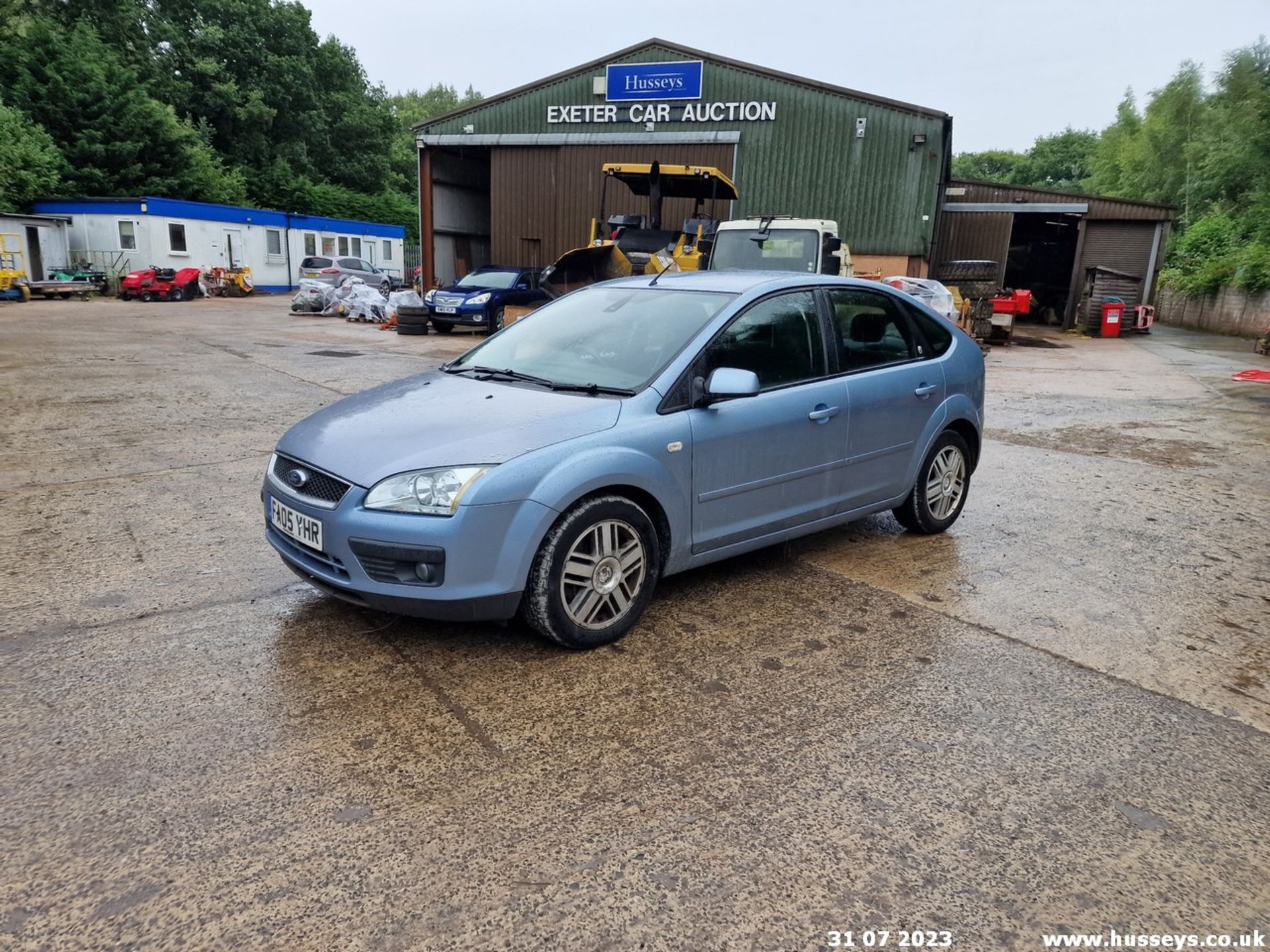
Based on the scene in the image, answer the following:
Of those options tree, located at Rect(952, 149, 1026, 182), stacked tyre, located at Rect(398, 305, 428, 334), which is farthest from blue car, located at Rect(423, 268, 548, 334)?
tree, located at Rect(952, 149, 1026, 182)

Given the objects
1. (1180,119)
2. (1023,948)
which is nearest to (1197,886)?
(1023,948)

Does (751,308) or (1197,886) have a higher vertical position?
(751,308)

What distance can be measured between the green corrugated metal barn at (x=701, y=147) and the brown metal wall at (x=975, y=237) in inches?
212

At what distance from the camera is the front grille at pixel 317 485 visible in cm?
349

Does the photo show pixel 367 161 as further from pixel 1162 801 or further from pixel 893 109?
pixel 1162 801

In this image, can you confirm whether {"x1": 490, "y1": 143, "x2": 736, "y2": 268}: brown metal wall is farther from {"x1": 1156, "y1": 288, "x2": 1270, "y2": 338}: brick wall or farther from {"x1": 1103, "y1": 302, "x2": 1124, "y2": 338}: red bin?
{"x1": 1156, "y1": 288, "x2": 1270, "y2": 338}: brick wall

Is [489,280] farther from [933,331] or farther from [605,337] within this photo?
[605,337]

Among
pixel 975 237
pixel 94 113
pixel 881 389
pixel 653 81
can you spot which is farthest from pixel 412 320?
pixel 94 113

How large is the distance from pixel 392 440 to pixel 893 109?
20.4 meters

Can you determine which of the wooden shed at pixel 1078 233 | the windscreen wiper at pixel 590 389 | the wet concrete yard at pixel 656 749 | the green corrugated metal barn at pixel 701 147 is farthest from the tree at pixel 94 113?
the windscreen wiper at pixel 590 389

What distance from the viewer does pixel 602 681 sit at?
11.2 feet

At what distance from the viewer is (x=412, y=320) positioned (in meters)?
18.8

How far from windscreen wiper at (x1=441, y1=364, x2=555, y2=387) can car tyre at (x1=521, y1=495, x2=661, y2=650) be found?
81 cm

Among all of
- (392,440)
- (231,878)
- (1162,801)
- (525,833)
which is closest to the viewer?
(231,878)
